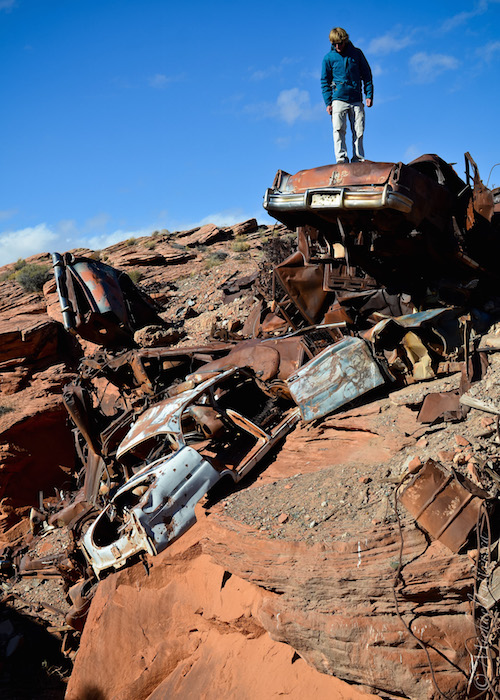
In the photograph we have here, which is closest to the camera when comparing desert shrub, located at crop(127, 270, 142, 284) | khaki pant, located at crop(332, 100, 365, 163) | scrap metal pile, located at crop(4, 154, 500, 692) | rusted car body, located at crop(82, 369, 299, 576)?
rusted car body, located at crop(82, 369, 299, 576)

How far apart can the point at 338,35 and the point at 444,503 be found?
24.0ft

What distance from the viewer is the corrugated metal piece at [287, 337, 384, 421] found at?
7.20 m

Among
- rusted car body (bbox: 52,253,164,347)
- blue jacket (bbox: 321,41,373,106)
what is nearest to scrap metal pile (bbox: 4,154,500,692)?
blue jacket (bbox: 321,41,373,106)

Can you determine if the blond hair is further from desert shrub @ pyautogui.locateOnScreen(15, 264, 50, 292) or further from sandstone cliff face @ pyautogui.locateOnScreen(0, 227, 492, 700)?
desert shrub @ pyautogui.locateOnScreen(15, 264, 50, 292)

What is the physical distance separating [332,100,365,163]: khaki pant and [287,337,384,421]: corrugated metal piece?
3271 millimetres

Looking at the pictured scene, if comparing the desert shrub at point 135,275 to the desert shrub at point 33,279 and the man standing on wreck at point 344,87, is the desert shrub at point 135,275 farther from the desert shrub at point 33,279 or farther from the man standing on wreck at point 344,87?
the man standing on wreck at point 344,87

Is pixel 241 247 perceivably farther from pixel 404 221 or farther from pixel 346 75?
pixel 404 221

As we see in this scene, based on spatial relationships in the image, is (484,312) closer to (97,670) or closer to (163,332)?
(97,670)

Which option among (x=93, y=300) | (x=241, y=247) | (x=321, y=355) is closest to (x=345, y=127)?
(x=321, y=355)

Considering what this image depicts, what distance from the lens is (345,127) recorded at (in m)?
8.83

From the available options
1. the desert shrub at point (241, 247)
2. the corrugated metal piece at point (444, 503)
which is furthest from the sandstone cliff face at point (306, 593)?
the desert shrub at point (241, 247)

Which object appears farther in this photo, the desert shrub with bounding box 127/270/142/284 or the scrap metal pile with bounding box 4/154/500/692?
the desert shrub with bounding box 127/270/142/284

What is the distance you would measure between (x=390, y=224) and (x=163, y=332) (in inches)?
325

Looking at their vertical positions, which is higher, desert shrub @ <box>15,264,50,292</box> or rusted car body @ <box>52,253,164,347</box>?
desert shrub @ <box>15,264,50,292</box>
